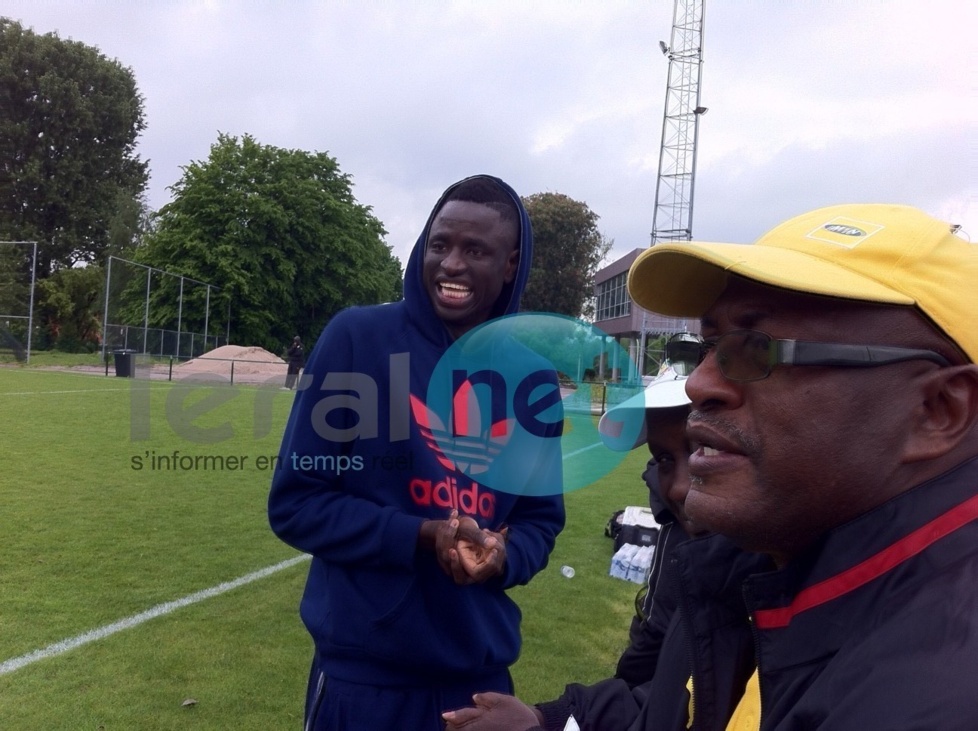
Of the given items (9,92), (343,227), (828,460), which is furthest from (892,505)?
(9,92)

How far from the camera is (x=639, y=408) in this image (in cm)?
321

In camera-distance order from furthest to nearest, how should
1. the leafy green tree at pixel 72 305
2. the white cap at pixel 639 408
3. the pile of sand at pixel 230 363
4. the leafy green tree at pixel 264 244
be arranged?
the leafy green tree at pixel 264 244, the leafy green tree at pixel 72 305, the pile of sand at pixel 230 363, the white cap at pixel 639 408

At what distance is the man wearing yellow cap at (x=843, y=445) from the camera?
3.38 ft

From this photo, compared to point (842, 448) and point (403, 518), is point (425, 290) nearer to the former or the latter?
point (403, 518)

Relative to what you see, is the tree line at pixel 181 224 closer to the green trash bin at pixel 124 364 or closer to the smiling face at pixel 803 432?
the green trash bin at pixel 124 364

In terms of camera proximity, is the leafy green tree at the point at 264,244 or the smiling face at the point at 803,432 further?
the leafy green tree at the point at 264,244

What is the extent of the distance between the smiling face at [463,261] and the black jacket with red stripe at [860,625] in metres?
1.12

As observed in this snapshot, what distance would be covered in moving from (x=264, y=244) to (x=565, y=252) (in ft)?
55.7

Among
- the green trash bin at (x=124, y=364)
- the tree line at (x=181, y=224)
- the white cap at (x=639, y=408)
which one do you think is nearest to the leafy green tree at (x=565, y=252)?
the tree line at (x=181, y=224)

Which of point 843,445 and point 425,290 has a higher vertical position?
point 425,290

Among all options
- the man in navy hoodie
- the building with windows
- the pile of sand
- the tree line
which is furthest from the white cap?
the tree line

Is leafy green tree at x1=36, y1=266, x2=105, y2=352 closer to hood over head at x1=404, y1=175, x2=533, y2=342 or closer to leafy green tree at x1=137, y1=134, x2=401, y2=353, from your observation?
leafy green tree at x1=137, y1=134, x2=401, y2=353

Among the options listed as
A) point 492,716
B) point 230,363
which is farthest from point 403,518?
point 230,363

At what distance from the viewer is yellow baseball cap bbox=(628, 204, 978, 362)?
110 centimetres
